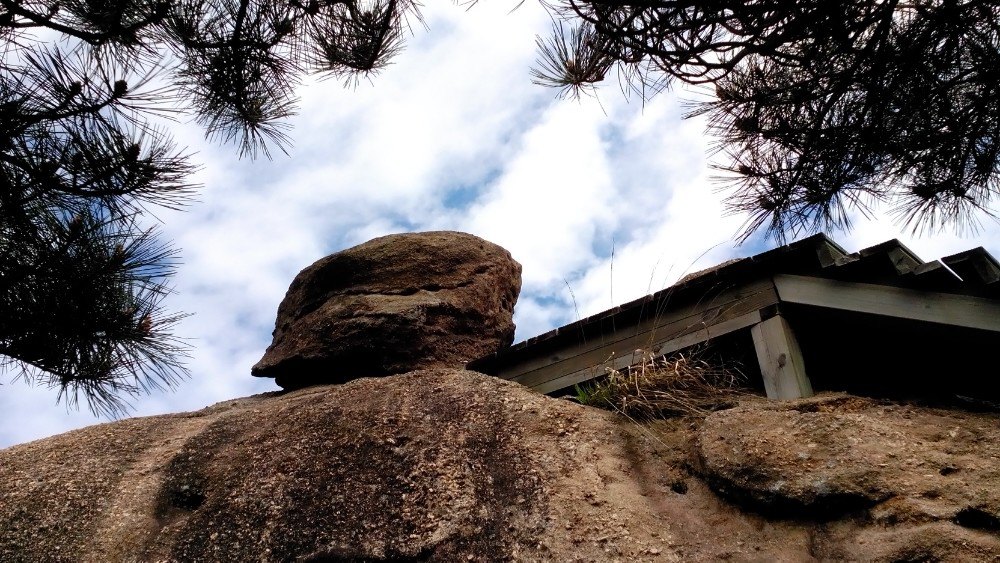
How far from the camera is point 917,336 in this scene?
487cm

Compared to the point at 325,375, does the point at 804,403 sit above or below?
below

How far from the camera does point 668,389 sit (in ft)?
16.6

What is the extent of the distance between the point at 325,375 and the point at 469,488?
263 centimetres

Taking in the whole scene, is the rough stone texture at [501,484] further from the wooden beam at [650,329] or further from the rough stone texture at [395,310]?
the rough stone texture at [395,310]

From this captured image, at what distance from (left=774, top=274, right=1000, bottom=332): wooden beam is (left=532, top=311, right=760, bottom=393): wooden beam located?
1.07ft

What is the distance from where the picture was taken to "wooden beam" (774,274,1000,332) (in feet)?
14.6

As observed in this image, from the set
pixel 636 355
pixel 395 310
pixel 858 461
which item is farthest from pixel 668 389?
pixel 395 310

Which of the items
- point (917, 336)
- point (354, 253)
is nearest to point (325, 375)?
point (354, 253)

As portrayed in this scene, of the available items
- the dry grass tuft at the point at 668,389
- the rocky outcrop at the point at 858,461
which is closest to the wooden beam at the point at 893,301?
the rocky outcrop at the point at 858,461

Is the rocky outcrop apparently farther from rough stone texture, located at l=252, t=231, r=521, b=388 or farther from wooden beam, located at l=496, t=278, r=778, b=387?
rough stone texture, located at l=252, t=231, r=521, b=388

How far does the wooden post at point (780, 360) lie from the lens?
4895 millimetres

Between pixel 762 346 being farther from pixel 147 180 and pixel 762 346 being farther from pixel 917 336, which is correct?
pixel 147 180

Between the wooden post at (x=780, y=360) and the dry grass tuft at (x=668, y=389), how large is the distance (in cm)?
23

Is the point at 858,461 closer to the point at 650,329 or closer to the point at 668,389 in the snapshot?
the point at 668,389
